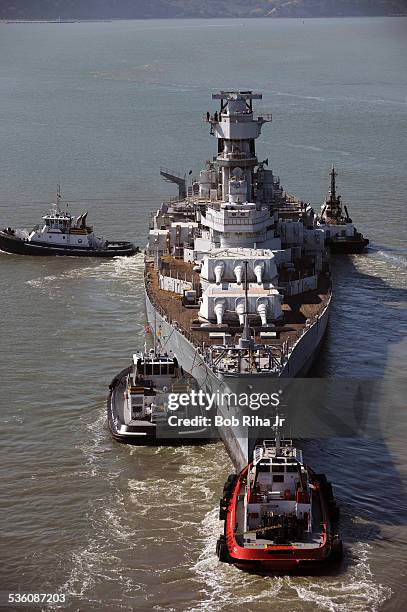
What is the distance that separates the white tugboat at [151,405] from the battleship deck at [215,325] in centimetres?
157

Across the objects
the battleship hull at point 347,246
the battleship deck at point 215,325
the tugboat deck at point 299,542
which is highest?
the battleship hull at point 347,246

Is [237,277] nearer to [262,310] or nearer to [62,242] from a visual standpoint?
[262,310]

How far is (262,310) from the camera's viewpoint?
139ft

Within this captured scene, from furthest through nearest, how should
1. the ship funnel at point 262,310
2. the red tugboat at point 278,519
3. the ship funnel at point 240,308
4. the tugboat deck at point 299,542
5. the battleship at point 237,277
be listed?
the ship funnel at point 240,308
the ship funnel at point 262,310
the battleship at point 237,277
the tugboat deck at point 299,542
the red tugboat at point 278,519

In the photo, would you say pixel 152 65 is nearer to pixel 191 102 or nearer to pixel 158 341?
pixel 191 102

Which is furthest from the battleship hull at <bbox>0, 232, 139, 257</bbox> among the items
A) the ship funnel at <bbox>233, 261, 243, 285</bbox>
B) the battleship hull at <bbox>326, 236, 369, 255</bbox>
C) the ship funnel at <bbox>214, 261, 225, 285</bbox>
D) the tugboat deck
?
the tugboat deck

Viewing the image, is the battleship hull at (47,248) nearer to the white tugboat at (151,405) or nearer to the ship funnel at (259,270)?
the ship funnel at (259,270)

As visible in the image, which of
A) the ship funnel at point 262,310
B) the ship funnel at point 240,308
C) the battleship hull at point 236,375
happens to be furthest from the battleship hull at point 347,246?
the ship funnel at point 240,308

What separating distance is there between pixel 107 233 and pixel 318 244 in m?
15.8

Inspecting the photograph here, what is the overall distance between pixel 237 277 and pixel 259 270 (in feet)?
2.88

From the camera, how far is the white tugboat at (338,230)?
6359 cm

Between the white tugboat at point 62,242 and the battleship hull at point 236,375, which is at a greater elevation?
the white tugboat at point 62,242

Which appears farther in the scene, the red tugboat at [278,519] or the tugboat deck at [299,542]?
the tugboat deck at [299,542]

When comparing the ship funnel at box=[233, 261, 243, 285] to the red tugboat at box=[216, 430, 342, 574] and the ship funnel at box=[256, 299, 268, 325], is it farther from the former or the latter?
the red tugboat at box=[216, 430, 342, 574]
